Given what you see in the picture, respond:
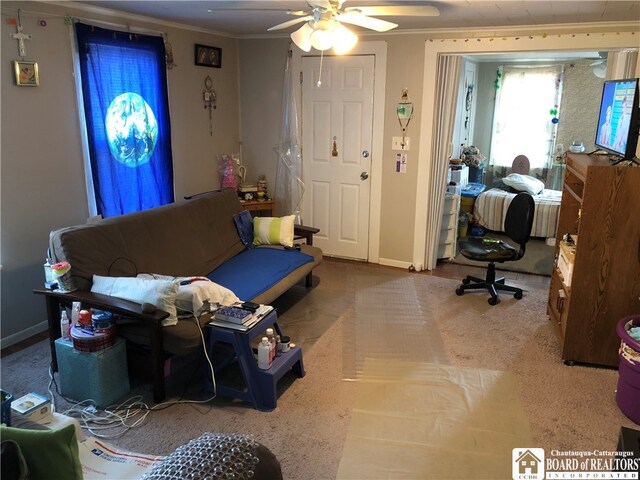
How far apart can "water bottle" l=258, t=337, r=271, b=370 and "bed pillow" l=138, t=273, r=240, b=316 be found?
34 centimetres

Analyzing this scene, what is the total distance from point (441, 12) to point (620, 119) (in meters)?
1.35

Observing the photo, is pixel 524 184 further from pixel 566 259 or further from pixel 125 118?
pixel 125 118

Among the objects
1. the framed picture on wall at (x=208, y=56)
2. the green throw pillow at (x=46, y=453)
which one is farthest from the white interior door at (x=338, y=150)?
the green throw pillow at (x=46, y=453)

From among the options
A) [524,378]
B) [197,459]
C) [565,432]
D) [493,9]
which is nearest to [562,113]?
[493,9]

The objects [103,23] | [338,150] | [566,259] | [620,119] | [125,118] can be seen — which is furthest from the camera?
[338,150]

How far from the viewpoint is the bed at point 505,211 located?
594 cm

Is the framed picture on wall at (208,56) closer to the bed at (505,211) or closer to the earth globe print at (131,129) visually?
the earth globe print at (131,129)

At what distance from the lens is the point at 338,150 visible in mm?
5066

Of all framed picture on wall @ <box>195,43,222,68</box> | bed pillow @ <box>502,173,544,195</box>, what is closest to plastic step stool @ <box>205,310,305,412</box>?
framed picture on wall @ <box>195,43,222,68</box>

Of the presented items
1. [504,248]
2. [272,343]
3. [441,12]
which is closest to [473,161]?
[504,248]

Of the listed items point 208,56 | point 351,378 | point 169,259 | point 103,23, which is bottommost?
point 351,378

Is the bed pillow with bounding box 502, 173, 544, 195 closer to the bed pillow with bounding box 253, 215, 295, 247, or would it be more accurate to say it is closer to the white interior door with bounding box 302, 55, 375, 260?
the white interior door with bounding box 302, 55, 375, 260

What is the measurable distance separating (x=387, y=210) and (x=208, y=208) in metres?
1.80

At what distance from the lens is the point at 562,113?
22.5 feet
